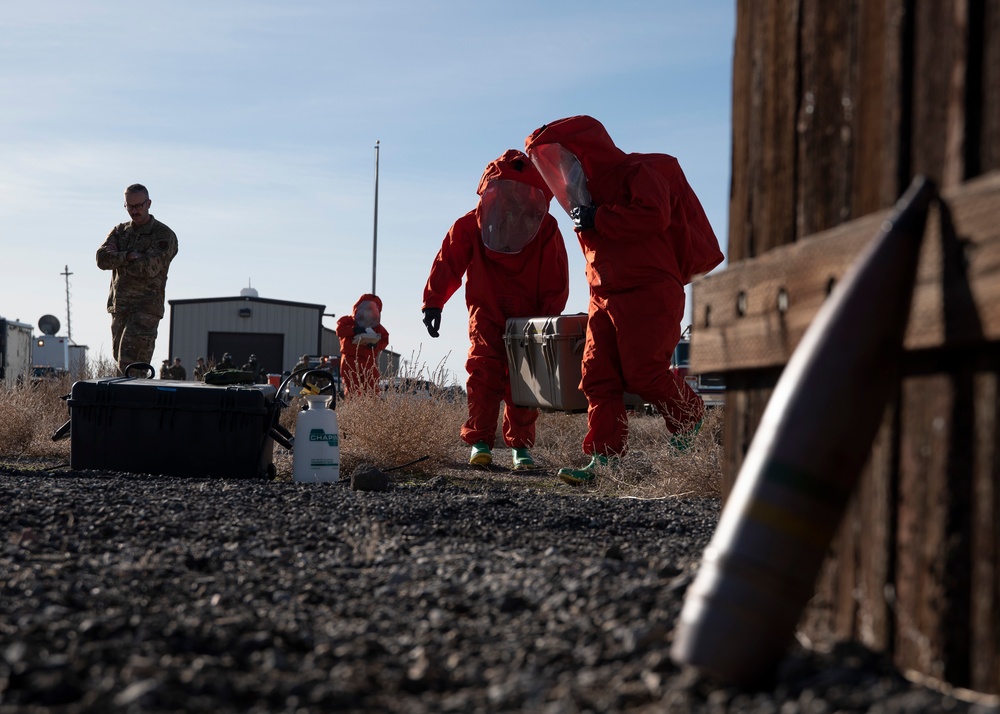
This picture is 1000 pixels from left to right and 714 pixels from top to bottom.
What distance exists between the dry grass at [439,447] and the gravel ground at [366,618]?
55.2 inches

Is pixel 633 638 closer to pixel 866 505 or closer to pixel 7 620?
pixel 866 505

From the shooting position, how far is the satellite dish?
36.5 m

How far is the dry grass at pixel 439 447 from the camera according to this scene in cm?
579

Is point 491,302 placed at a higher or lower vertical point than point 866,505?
higher

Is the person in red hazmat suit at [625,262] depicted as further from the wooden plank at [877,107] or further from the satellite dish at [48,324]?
the satellite dish at [48,324]

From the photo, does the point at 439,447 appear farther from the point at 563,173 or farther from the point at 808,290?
the point at 808,290

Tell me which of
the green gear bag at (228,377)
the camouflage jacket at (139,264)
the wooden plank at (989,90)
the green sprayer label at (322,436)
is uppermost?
the camouflage jacket at (139,264)

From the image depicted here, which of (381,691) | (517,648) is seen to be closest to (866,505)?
(517,648)

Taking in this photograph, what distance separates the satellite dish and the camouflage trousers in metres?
28.4

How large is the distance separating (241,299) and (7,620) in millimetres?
34817

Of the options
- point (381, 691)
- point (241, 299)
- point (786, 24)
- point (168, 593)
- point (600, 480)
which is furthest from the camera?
point (241, 299)

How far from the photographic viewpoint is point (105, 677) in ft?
6.22

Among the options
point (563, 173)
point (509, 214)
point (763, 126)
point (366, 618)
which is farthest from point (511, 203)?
point (366, 618)

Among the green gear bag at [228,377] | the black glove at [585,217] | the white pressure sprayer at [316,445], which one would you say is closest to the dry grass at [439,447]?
the green gear bag at [228,377]
